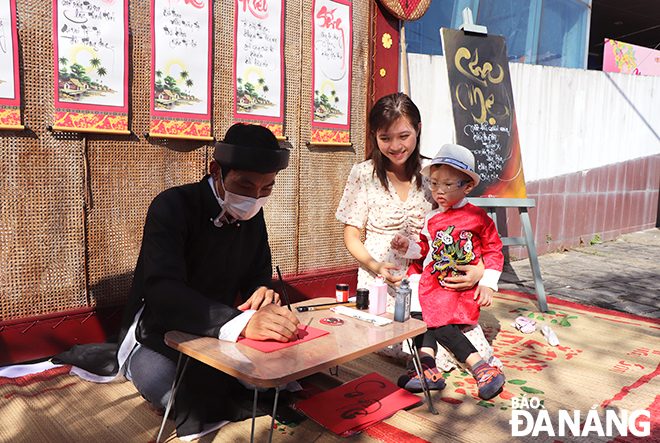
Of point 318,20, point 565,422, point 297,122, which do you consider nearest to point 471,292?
point 565,422

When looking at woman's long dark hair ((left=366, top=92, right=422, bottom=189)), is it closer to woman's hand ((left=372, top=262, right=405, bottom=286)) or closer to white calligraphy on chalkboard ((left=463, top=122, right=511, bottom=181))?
woman's hand ((left=372, top=262, right=405, bottom=286))

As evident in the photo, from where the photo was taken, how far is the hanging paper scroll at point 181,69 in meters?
3.46

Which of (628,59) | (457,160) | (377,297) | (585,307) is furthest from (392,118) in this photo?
(628,59)

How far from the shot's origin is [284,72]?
4.16m

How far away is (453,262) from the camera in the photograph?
9.48ft

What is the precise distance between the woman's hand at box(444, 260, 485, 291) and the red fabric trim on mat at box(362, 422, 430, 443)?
0.91m

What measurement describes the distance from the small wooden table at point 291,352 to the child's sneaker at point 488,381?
677mm

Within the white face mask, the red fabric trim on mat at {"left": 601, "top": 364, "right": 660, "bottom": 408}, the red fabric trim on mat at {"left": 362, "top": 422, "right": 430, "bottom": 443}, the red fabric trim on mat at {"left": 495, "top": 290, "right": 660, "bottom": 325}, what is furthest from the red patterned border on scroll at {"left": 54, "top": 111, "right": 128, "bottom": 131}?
the red fabric trim on mat at {"left": 495, "top": 290, "right": 660, "bottom": 325}

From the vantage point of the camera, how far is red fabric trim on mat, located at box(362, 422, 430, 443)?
88.0 inches

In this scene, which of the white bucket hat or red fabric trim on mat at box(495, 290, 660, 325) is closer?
the white bucket hat

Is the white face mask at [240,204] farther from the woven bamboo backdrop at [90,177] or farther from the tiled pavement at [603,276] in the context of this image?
the tiled pavement at [603,276]

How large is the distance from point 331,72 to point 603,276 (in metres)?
4.34

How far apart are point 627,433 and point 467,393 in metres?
0.80

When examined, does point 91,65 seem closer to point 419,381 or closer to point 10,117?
point 10,117
